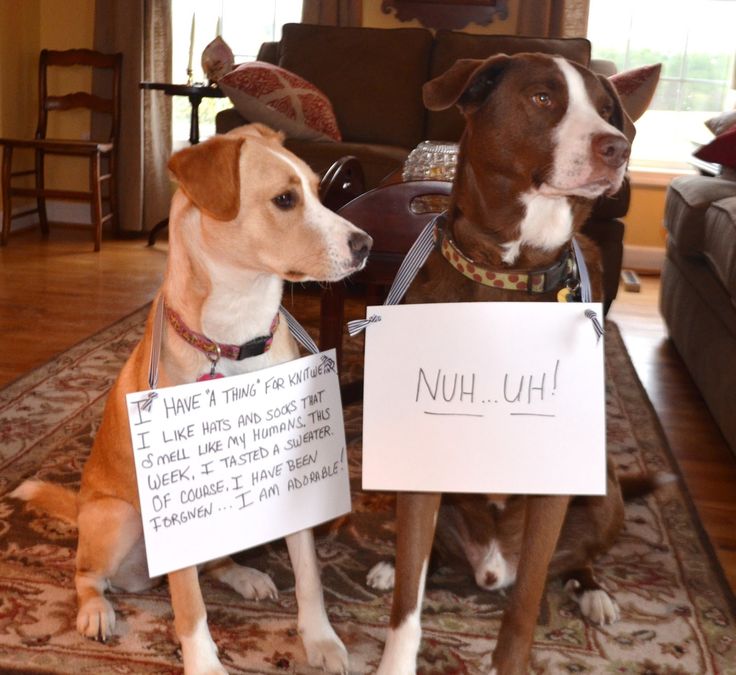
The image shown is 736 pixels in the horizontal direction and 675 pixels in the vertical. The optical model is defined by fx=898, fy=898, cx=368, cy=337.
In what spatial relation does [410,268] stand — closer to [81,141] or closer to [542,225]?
[542,225]

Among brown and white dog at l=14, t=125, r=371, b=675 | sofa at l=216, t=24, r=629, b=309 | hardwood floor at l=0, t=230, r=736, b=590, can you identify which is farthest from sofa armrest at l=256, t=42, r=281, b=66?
Answer: brown and white dog at l=14, t=125, r=371, b=675

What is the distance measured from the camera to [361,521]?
88.4 inches

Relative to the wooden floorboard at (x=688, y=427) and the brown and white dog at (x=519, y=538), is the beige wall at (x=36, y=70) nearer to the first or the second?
the wooden floorboard at (x=688, y=427)

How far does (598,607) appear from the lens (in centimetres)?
181

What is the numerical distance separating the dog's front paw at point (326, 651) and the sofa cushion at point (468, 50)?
359 cm

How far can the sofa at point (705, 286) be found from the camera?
280 cm

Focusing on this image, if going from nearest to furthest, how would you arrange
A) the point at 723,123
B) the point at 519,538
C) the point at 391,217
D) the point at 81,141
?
the point at 519,538 → the point at 391,217 → the point at 723,123 → the point at 81,141

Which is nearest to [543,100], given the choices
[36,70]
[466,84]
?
[466,84]

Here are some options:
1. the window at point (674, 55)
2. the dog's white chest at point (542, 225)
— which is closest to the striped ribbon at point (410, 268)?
the dog's white chest at point (542, 225)

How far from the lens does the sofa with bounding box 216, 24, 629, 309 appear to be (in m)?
4.96

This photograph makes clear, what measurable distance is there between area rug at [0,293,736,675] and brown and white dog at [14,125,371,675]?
8 centimetres

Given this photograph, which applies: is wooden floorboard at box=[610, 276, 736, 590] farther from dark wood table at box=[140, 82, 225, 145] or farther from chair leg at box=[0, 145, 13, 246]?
chair leg at box=[0, 145, 13, 246]

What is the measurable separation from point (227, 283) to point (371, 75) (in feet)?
12.5

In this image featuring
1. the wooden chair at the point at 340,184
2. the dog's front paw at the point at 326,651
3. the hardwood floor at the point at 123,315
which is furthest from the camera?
the wooden chair at the point at 340,184
